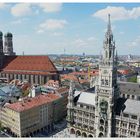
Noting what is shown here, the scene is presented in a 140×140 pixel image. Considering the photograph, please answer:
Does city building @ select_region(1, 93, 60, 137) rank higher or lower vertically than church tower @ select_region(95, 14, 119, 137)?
lower

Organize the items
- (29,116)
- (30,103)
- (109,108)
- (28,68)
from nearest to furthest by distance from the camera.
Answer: (109,108) → (29,116) → (30,103) → (28,68)

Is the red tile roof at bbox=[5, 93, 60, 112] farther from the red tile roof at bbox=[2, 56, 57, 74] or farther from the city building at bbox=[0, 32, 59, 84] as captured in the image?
the red tile roof at bbox=[2, 56, 57, 74]

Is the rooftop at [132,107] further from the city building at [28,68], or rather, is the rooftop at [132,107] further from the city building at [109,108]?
the city building at [28,68]

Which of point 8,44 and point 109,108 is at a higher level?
point 8,44

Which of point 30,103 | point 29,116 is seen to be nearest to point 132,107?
point 29,116

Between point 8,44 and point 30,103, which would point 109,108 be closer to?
point 30,103

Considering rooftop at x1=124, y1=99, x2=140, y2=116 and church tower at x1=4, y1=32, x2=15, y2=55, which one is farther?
church tower at x1=4, y1=32, x2=15, y2=55

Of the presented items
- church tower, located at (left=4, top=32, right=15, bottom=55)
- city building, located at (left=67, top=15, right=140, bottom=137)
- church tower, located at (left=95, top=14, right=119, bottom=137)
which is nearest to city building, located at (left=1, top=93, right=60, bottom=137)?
city building, located at (left=67, top=15, right=140, bottom=137)
